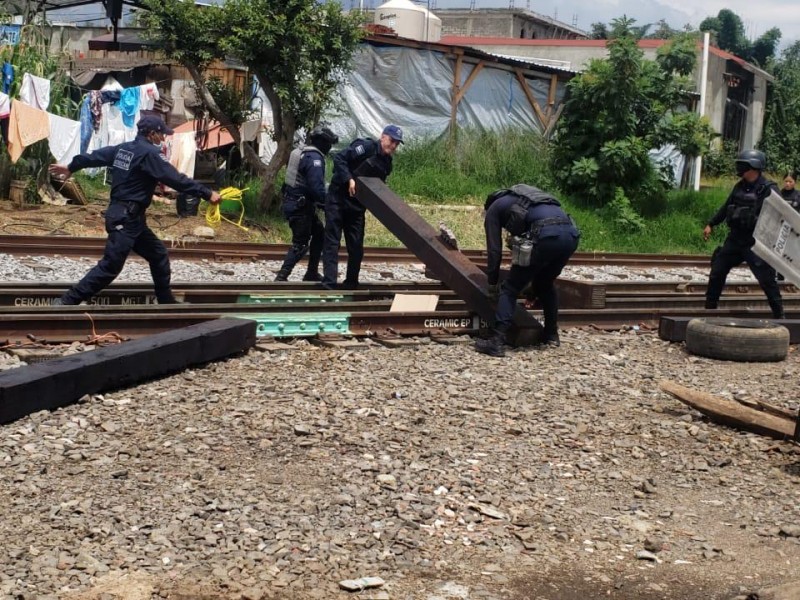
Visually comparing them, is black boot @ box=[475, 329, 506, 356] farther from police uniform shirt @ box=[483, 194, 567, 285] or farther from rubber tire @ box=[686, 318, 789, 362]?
rubber tire @ box=[686, 318, 789, 362]

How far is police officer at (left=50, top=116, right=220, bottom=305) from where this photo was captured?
8.80 m

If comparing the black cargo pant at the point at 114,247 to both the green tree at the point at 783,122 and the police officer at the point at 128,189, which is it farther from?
the green tree at the point at 783,122

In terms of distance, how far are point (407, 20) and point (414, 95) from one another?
8102 mm

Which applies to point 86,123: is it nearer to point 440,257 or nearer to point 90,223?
point 90,223

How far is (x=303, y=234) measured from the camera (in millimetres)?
11570

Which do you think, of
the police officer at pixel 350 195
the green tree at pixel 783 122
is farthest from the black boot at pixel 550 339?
the green tree at pixel 783 122

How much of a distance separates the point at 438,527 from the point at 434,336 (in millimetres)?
4590

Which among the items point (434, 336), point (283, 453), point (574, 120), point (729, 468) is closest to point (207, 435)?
point (283, 453)

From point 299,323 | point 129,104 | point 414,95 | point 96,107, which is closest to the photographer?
point 299,323

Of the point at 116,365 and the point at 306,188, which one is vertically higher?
the point at 306,188

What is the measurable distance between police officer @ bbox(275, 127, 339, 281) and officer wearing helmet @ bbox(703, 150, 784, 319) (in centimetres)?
423

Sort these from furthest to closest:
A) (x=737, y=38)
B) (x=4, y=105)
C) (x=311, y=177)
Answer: (x=737, y=38) < (x=4, y=105) < (x=311, y=177)

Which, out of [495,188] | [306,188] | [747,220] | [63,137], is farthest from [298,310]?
[495,188]

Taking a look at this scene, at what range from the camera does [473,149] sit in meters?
24.2
